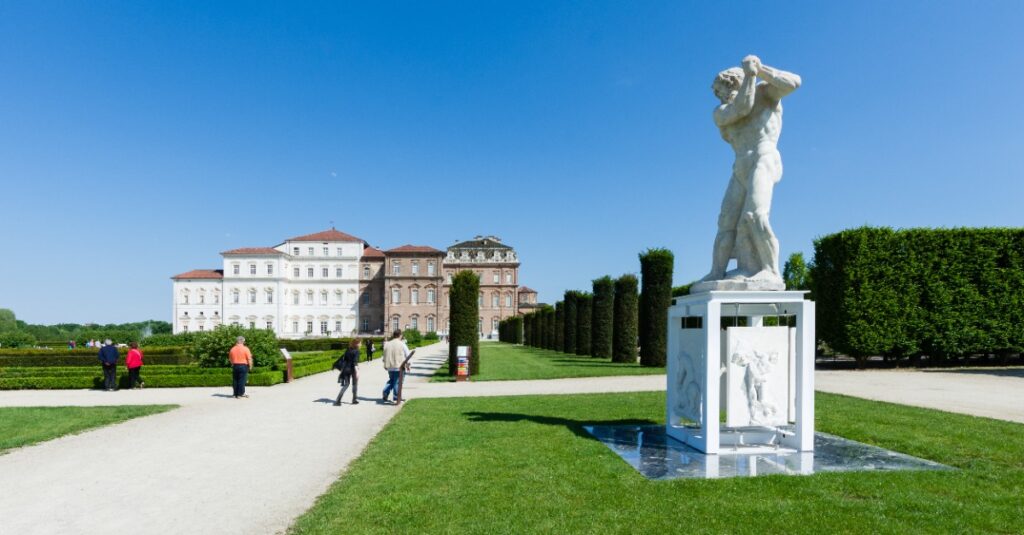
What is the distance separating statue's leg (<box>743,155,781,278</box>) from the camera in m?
5.08

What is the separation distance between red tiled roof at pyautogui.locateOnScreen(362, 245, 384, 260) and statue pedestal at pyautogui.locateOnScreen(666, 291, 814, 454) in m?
64.3

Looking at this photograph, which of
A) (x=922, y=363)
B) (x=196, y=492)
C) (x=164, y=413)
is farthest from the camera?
(x=922, y=363)

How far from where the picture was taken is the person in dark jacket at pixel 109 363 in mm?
12641

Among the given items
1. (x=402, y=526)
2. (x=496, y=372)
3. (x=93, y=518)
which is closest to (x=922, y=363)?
(x=496, y=372)

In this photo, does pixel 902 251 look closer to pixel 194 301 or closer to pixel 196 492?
pixel 196 492

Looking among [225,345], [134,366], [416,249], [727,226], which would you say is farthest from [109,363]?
[416,249]

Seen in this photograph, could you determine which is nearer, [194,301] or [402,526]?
[402,526]

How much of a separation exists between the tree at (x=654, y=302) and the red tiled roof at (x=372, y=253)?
52.5 meters

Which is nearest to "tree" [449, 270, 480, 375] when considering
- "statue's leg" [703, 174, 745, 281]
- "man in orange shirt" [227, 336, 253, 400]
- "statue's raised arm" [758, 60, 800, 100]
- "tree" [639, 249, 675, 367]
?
"man in orange shirt" [227, 336, 253, 400]

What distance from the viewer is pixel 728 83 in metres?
5.29

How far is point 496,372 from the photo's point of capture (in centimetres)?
1605

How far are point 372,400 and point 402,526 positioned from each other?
740 centimetres

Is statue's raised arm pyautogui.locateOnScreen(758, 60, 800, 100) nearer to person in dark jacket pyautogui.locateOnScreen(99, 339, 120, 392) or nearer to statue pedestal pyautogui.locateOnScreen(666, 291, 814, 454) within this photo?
statue pedestal pyautogui.locateOnScreen(666, 291, 814, 454)

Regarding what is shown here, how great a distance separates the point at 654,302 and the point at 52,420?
14.8m
